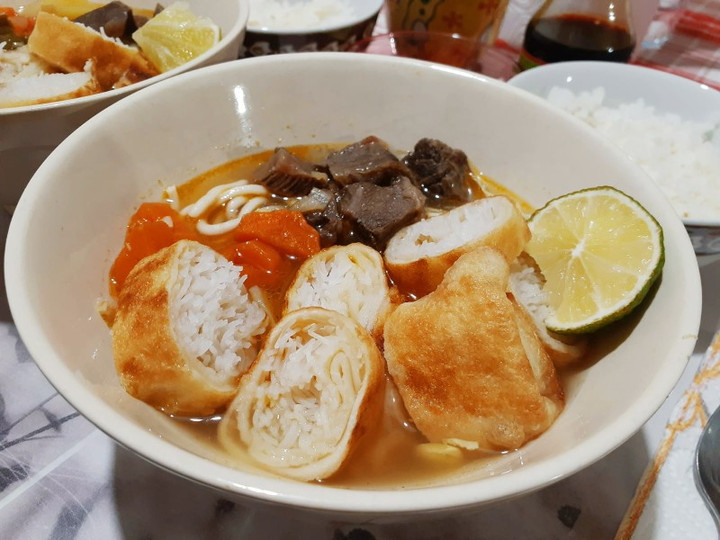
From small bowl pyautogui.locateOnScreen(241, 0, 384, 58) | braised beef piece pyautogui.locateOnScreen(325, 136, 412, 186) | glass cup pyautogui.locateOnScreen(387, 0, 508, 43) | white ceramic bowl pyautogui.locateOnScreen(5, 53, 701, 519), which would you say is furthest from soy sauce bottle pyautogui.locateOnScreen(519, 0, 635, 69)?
braised beef piece pyautogui.locateOnScreen(325, 136, 412, 186)

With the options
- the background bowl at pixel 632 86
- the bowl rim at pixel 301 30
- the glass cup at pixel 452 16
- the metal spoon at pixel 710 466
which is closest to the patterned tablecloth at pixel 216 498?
the metal spoon at pixel 710 466

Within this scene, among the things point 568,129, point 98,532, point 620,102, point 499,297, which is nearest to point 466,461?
point 499,297

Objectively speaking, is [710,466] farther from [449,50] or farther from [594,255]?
[449,50]

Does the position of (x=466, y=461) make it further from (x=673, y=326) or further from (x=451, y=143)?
(x=451, y=143)

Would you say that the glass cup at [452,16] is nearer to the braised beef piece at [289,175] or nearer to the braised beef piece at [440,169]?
the braised beef piece at [440,169]

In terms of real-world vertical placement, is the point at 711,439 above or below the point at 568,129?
below
